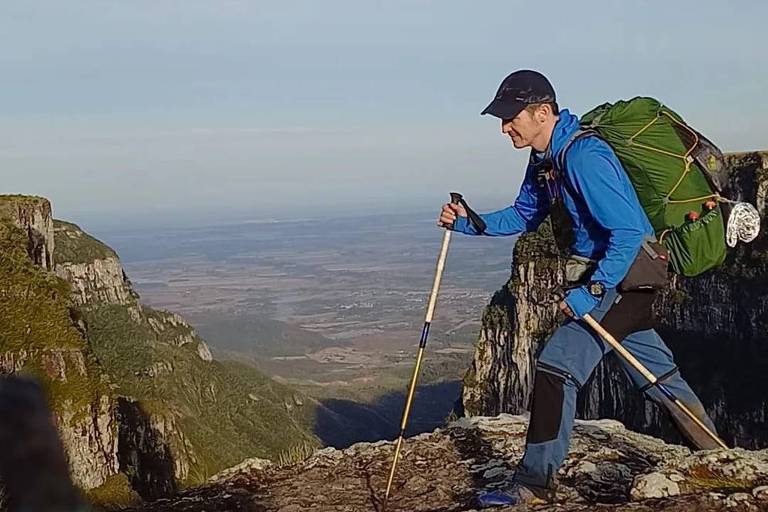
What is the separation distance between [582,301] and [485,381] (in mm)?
128779

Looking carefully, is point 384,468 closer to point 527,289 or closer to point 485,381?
point 527,289

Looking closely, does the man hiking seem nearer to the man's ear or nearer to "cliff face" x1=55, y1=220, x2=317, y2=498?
the man's ear

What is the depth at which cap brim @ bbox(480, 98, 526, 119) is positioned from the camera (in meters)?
5.73

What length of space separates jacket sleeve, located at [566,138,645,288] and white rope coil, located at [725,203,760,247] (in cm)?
71

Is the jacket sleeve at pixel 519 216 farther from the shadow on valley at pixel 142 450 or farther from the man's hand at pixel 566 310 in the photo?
the shadow on valley at pixel 142 450

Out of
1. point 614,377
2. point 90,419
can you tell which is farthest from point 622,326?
point 614,377

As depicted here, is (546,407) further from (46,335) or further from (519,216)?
(46,335)

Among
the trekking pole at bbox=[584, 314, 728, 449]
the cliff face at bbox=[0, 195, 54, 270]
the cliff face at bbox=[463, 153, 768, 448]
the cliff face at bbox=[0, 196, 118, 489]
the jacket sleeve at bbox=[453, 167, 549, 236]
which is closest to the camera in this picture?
the trekking pole at bbox=[584, 314, 728, 449]

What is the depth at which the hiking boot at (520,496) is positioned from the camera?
5.84 metres

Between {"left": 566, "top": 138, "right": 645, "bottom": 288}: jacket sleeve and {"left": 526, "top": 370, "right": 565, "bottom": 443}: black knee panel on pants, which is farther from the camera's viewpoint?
{"left": 526, "top": 370, "right": 565, "bottom": 443}: black knee panel on pants

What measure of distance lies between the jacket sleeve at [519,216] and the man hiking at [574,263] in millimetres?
429

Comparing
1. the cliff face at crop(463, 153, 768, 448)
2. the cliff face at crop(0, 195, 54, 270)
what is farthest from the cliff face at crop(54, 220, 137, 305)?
the cliff face at crop(0, 195, 54, 270)

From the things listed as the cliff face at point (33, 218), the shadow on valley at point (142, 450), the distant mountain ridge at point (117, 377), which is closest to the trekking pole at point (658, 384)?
the distant mountain ridge at point (117, 377)

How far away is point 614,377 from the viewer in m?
103
